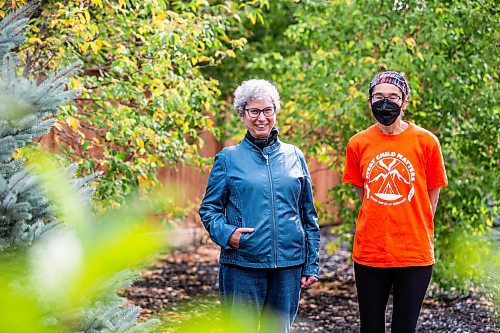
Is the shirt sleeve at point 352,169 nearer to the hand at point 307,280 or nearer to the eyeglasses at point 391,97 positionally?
the eyeglasses at point 391,97

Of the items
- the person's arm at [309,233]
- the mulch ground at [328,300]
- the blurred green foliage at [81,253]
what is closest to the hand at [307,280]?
the person's arm at [309,233]

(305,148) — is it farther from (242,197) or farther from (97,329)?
(97,329)

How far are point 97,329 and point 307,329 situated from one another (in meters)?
4.55

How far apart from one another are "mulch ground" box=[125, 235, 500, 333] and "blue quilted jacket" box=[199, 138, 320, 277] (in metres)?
1.57

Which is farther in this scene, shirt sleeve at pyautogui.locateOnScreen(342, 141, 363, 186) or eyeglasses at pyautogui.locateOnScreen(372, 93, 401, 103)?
shirt sleeve at pyautogui.locateOnScreen(342, 141, 363, 186)

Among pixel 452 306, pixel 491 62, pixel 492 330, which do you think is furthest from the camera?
pixel 452 306

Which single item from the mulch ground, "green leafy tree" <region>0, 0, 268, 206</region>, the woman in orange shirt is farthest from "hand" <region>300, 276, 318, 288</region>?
"green leafy tree" <region>0, 0, 268, 206</region>

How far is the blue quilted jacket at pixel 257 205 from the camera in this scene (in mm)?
3525

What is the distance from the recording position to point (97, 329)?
1.95m

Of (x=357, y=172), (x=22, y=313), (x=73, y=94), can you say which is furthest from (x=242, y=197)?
(x=22, y=313)

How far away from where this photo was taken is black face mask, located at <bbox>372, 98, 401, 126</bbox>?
3828 millimetres

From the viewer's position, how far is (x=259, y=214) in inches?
139

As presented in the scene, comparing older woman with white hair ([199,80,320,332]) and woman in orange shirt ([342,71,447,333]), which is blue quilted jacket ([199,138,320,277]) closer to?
older woman with white hair ([199,80,320,332])

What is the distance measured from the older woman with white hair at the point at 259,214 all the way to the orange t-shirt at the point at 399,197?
384 mm
